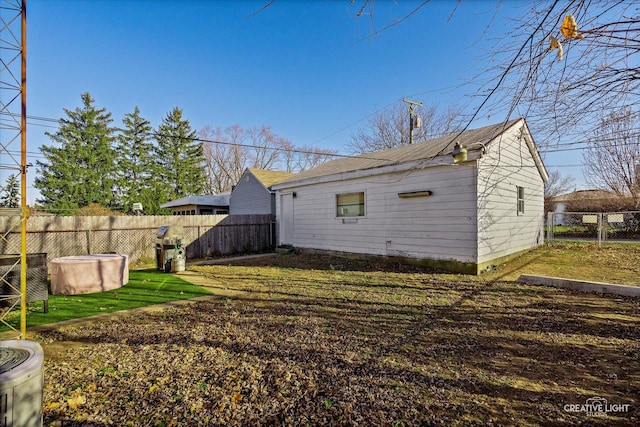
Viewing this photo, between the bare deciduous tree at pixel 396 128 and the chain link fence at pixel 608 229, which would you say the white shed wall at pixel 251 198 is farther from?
the chain link fence at pixel 608 229

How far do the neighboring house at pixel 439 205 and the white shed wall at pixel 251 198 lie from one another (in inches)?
210

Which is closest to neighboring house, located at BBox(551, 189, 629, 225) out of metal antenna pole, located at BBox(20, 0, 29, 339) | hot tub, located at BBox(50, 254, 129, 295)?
hot tub, located at BBox(50, 254, 129, 295)

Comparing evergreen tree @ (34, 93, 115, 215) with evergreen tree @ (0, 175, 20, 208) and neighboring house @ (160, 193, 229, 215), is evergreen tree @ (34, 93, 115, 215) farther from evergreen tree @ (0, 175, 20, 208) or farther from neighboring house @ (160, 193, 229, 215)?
evergreen tree @ (0, 175, 20, 208)

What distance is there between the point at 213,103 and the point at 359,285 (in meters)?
15.1

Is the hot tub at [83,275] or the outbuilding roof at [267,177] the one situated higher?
the outbuilding roof at [267,177]

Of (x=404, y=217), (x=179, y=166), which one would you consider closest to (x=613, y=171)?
(x=404, y=217)

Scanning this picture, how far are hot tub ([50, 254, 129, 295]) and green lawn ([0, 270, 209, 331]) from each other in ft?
0.56

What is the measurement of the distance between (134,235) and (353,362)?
9716mm

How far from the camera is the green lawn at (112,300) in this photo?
460 cm

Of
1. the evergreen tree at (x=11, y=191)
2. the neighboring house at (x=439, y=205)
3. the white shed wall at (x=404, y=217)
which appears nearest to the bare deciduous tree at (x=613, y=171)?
the neighboring house at (x=439, y=205)

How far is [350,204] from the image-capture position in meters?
10.3

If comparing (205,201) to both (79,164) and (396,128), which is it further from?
(396,128)

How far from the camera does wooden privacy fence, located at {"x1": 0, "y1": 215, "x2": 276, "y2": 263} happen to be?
26.6 feet

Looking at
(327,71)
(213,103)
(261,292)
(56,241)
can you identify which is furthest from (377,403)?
(213,103)
